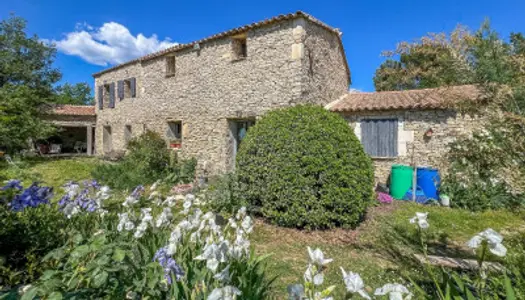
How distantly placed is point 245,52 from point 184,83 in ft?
9.37

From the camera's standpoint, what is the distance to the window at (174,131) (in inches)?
478

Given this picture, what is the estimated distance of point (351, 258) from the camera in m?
4.05

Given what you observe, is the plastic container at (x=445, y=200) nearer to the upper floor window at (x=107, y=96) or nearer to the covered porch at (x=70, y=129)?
the upper floor window at (x=107, y=96)

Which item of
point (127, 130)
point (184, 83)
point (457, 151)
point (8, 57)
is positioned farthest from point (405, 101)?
point (8, 57)

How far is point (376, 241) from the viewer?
15.9ft

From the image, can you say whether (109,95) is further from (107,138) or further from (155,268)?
(155,268)

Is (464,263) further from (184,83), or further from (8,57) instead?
(8,57)

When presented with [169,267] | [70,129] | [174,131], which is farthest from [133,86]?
[169,267]

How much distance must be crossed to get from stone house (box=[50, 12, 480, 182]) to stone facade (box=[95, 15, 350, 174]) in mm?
30

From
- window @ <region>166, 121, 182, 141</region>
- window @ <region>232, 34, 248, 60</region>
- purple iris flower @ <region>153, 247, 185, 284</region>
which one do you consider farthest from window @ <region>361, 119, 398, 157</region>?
purple iris flower @ <region>153, 247, 185, 284</region>

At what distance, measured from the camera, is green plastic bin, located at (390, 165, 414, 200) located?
809 cm

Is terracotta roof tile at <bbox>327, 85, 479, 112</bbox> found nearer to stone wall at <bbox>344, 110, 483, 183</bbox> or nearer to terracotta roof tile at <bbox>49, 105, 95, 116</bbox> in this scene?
stone wall at <bbox>344, 110, 483, 183</bbox>

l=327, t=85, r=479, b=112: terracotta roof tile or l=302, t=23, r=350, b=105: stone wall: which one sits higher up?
l=302, t=23, r=350, b=105: stone wall

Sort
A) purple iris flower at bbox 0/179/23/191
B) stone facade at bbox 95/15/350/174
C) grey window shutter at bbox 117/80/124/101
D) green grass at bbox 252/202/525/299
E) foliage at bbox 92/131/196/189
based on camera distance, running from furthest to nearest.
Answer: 1. grey window shutter at bbox 117/80/124/101
2. foliage at bbox 92/131/196/189
3. stone facade at bbox 95/15/350/174
4. green grass at bbox 252/202/525/299
5. purple iris flower at bbox 0/179/23/191
